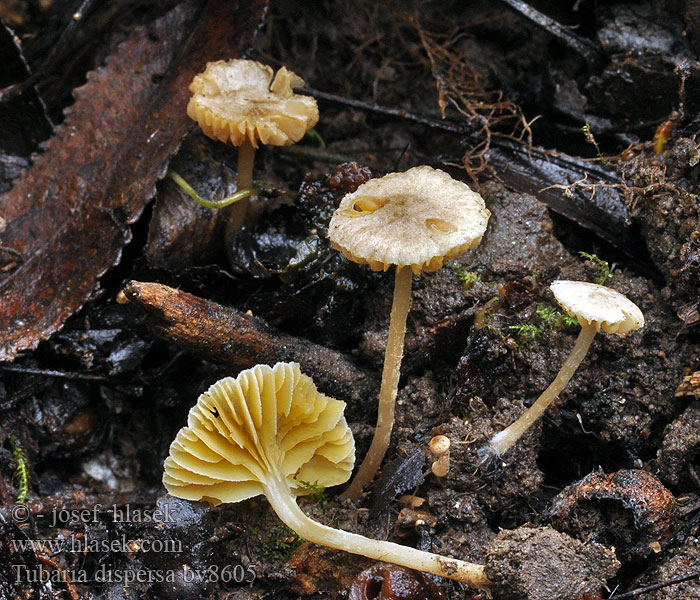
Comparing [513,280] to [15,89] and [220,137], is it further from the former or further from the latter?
[15,89]

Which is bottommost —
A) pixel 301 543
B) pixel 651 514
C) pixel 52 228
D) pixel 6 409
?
pixel 301 543

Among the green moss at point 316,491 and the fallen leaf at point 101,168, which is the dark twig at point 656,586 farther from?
the fallen leaf at point 101,168

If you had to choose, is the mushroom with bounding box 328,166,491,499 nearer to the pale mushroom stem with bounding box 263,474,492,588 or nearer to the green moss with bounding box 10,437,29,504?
the pale mushroom stem with bounding box 263,474,492,588

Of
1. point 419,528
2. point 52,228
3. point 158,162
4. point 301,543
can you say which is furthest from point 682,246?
point 52,228

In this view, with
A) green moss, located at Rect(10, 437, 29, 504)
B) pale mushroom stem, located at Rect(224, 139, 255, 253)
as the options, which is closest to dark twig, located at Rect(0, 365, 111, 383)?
green moss, located at Rect(10, 437, 29, 504)

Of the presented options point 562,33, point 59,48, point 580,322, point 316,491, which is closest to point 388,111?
point 562,33

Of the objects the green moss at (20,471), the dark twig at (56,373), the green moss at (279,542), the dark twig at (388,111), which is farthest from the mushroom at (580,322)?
the green moss at (20,471)
